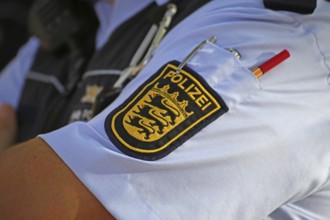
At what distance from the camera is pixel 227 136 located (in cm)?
87

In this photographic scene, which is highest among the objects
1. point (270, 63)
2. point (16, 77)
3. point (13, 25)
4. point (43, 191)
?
point (270, 63)

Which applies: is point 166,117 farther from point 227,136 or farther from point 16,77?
point 16,77

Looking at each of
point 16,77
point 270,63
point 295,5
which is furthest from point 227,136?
point 16,77

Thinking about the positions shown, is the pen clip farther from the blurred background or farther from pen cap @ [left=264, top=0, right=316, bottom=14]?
the blurred background

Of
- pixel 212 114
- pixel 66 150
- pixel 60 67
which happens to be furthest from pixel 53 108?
pixel 212 114

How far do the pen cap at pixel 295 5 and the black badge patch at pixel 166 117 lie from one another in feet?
0.60

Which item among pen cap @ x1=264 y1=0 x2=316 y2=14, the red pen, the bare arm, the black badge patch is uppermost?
pen cap @ x1=264 y1=0 x2=316 y2=14

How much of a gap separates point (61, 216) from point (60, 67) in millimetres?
774

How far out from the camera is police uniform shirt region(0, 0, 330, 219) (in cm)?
86

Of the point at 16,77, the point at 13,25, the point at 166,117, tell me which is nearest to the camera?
the point at 166,117

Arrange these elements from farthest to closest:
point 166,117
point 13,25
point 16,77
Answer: point 13,25
point 16,77
point 166,117

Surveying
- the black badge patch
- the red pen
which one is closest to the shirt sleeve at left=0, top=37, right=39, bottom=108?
the black badge patch

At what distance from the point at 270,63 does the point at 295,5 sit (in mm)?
110

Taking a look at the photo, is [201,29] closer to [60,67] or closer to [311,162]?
[311,162]
